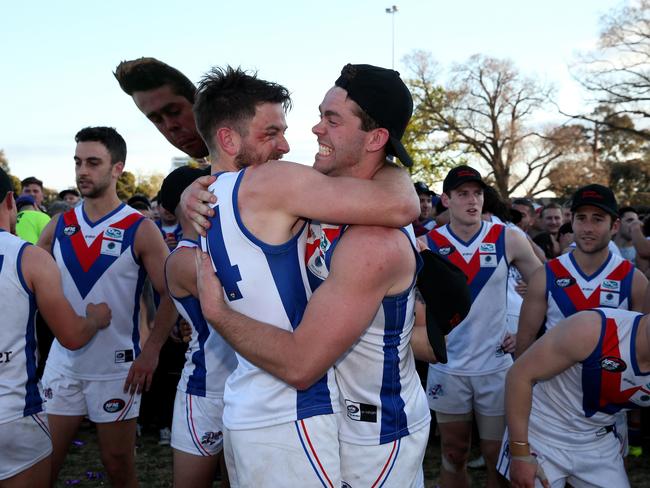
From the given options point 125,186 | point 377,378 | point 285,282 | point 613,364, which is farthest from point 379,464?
point 125,186

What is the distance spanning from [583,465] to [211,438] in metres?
2.14

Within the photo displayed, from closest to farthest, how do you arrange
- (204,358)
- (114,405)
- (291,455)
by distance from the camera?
1. (291,455)
2. (204,358)
3. (114,405)

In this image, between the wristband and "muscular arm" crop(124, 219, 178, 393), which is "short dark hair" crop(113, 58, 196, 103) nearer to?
"muscular arm" crop(124, 219, 178, 393)

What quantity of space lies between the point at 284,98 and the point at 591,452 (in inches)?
103

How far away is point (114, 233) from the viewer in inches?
193

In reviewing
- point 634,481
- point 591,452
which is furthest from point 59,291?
point 634,481

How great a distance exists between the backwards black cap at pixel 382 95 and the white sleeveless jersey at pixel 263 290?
0.55m

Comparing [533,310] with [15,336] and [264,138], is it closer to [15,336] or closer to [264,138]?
[264,138]

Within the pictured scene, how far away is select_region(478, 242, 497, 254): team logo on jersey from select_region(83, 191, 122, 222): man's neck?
A: 2.97m

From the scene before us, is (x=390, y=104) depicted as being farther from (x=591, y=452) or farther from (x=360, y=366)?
(x=591, y=452)

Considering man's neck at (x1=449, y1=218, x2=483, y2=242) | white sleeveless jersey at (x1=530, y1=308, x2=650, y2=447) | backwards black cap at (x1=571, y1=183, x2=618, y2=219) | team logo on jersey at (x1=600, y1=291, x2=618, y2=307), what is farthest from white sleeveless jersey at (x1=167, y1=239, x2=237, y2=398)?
backwards black cap at (x1=571, y1=183, x2=618, y2=219)

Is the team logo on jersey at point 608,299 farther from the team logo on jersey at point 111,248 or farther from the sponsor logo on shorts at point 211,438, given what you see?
the team logo on jersey at point 111,248

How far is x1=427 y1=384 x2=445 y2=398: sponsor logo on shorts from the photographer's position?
5.32m

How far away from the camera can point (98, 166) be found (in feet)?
16.4
